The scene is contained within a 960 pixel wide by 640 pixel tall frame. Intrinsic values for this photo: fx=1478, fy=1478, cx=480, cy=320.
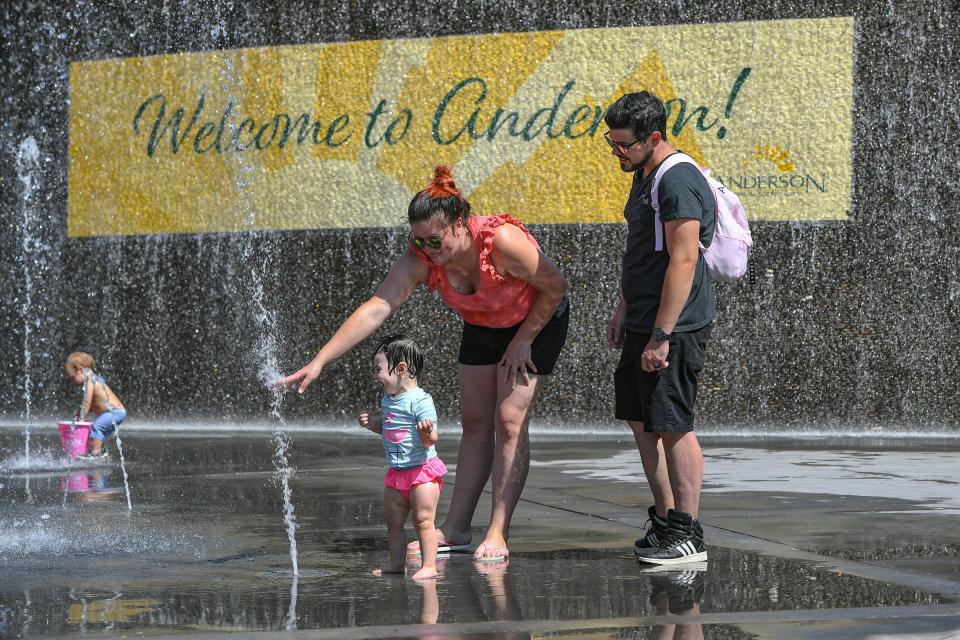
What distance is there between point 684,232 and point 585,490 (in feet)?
9.65

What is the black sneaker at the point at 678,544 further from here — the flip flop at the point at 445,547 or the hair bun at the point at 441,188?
the hair bun at the point at 441,188

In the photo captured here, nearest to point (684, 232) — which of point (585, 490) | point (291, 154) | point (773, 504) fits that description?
point (773, 504)

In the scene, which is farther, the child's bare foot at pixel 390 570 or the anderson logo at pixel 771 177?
the anderson logo at pixel 771 177

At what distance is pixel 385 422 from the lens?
511 cm

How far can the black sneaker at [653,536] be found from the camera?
5.19 m

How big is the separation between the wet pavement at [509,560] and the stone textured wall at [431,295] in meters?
2.69

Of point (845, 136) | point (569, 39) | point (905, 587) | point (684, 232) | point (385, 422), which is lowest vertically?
point (905, 587)

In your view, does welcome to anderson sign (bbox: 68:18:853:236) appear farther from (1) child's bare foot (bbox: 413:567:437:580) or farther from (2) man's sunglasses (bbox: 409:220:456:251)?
(1) child's bare foot (bbox: 413:567:437:580)

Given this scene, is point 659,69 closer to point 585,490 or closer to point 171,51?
point 171,51

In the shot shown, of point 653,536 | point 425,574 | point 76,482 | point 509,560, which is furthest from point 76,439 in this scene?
point 653,536

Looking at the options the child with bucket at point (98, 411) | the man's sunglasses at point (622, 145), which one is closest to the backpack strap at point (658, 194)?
the man's sunglasses at point (622, 145)

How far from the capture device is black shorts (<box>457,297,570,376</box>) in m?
5.70

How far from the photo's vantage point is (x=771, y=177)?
11820mm

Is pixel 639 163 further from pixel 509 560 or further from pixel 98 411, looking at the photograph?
pixel 98 411
